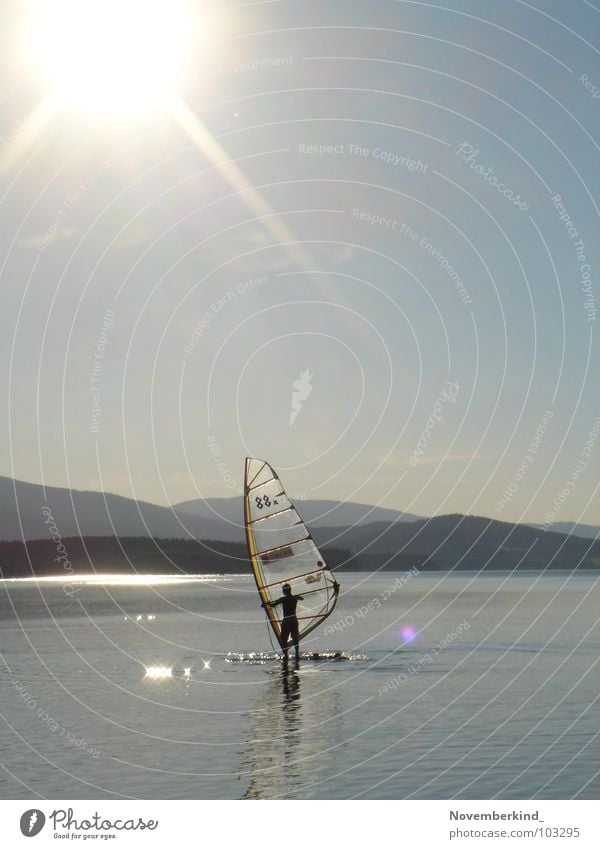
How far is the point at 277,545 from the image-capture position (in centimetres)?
5459

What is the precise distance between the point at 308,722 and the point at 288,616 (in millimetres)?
16600

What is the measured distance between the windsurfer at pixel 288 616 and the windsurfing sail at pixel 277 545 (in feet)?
1.89

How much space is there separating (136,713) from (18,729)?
4871 mm

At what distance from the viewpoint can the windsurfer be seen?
52.1 metres

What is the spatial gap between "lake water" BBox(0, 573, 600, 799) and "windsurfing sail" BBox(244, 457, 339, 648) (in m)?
4.07

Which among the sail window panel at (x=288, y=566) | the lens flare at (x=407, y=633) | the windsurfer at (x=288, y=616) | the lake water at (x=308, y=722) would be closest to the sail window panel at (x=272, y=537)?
the sail window panel at (x=288, y=566)

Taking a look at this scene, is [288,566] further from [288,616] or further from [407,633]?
[407,633]

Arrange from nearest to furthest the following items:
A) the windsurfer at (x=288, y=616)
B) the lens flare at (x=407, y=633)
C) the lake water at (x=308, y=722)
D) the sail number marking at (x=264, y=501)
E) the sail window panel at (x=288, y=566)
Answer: the lake water at (x=308, y=722) < the windsurfer at (x=288, y=616) < the sail window panel at (x=288, y=566) < the sail number marking at (x=264, y=501) < the lens flare at (x=407, y=633)

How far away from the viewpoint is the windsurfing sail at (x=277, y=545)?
54.5 meters

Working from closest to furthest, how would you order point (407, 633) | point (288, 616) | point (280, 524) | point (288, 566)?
1. point (288, 616)
2. point (288, 566)
3. point (280, 524)
4. point (407, 633)

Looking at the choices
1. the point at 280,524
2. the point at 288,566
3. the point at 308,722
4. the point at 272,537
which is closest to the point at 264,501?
the point at 280,524

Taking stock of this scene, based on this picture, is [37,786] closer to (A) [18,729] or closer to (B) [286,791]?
(B) [286,791]

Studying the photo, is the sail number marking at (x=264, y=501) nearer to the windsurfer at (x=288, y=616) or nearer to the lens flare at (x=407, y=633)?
the windsurfer at (x=288, y=616)

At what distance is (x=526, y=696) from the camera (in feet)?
Result: 145
